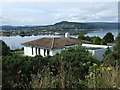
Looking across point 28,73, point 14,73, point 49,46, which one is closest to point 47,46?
point 49,46

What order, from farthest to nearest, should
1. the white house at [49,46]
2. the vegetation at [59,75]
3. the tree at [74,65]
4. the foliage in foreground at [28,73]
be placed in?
the white house at [49,46] < the tree at [74,65] < the foliage in foreground at [28,73] < the vegetation at [59,75]

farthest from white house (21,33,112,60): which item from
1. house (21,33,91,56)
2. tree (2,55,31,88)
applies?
tree (2,55,31,88)

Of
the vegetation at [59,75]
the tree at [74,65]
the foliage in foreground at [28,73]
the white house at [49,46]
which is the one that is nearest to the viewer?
the vegetation at [59,75]

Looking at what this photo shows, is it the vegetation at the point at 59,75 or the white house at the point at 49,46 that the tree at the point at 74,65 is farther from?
the white house at the point at 49,46

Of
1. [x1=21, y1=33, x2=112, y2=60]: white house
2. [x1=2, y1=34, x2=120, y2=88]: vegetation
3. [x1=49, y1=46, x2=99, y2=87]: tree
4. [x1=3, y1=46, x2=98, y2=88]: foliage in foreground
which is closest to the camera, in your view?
[x1=2, y1=34, x2=120, y2=88]: vegetation

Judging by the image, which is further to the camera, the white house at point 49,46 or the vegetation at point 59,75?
the white house at point 49,46

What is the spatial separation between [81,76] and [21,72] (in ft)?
4.06

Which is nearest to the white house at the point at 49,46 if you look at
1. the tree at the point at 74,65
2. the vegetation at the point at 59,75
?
the tree at the point at 74,65

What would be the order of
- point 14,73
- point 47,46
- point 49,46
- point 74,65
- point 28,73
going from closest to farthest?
point 14,73
point 28,73
point 74,65
point 49,46
point 47,46

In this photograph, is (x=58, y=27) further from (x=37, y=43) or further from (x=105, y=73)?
(x=105, y=73)

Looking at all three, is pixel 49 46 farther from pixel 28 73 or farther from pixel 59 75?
pixel 59 75

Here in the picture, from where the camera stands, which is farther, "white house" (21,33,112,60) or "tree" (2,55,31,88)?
"white house" (21,33,112,60)

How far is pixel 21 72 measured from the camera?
2.96m

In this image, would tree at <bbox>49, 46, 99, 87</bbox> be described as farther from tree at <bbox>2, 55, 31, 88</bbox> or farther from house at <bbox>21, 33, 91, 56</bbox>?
house at <bbox>21, 33, 91, 56</bbox>
